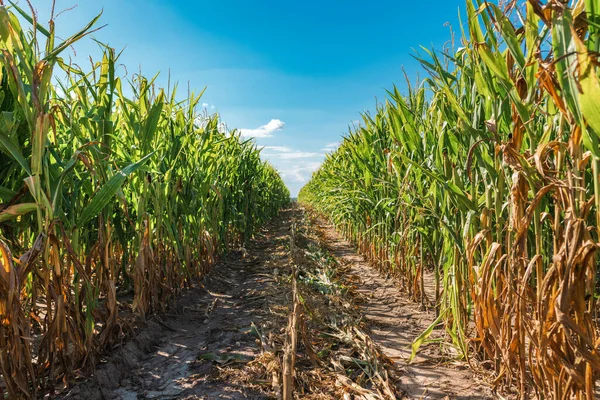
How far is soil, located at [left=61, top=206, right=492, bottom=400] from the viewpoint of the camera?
1807 millimetres

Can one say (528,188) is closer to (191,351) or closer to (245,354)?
(245,354)

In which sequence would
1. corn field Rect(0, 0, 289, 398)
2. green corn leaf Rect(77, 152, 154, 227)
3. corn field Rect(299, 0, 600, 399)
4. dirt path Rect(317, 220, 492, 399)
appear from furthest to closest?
1. dirt path Rect(317, 220, 492, 399)
2. green corn leaf Rect(77, 152, 154, 227)
3. corn field Rect(0, 0, 289, 398)
4. corn field Rect(299, 0, 600, 399)

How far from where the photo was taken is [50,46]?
1.53m

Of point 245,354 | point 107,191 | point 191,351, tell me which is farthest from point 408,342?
point 107,191

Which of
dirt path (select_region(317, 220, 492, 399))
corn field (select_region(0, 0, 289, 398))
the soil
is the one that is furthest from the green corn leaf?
dirt path (select_region(317, 220, 492, 399))

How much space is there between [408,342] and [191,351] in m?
1.32

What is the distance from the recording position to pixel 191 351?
2316 millimetres

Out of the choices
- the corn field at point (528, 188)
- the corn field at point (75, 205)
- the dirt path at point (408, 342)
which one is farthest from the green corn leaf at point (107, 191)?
the dirt path at point (408, 342)

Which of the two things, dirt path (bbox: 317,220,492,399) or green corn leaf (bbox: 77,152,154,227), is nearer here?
green corn leaf (bbox: 77,152,154,227)

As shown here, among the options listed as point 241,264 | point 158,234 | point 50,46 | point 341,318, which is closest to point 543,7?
point 50,46

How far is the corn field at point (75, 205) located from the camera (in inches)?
53.0

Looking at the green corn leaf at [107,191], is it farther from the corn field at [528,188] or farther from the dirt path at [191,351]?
the corn field at [528,188]

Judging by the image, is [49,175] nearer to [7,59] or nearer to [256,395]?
[7,59]

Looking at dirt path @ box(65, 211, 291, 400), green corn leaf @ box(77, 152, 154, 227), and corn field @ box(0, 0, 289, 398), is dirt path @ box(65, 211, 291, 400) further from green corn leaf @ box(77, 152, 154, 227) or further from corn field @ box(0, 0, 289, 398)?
green corn leaf @ box(77, 152, 154, 227)
